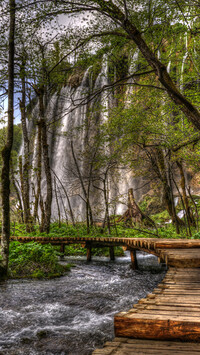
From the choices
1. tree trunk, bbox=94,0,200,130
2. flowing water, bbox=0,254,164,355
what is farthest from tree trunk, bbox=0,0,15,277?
tree trunk, bbox=94,0,200,130

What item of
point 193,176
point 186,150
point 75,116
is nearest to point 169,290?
point 186,150

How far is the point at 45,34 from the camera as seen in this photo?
26.3 ft

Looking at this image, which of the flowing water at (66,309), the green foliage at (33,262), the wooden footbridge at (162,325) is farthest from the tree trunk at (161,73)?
the green foliage at (33,262)

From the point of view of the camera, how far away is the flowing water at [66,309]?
155 inches

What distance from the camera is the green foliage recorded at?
26.8 ft

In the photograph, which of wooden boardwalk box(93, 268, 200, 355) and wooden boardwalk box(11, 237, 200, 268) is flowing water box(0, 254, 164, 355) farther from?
wooden boardwalk box(93, 268, 200, 355)

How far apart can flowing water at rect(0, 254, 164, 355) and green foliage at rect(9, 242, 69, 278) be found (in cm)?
54

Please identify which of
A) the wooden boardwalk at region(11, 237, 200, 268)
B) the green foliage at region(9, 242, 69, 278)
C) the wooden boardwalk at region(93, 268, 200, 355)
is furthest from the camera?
the green foliage at region(9, 242, 69, 278)

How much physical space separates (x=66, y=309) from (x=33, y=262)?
3.46 m

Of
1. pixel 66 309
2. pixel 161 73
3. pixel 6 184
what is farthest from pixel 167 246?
pixel 6 184

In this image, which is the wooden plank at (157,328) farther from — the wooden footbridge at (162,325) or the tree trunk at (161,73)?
the tree trunk at (161,73)

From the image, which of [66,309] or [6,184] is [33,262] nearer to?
[6,184]

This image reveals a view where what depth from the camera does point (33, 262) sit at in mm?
8586

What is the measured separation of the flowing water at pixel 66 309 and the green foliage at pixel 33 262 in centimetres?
54
